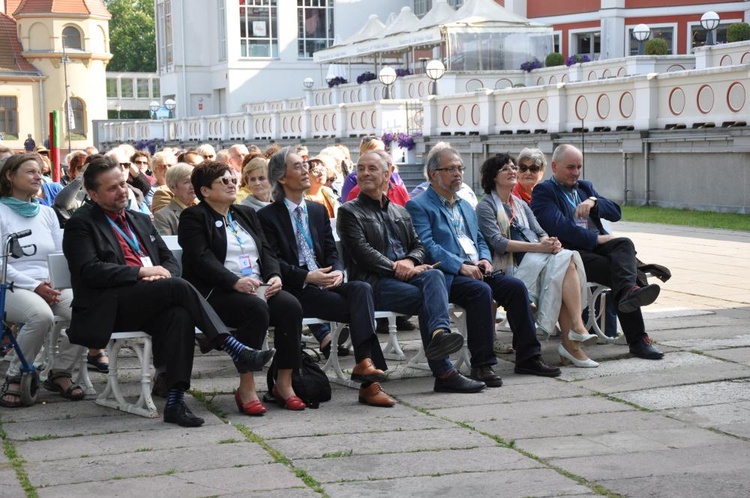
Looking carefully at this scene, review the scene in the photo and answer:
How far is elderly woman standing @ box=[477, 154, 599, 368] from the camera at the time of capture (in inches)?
331

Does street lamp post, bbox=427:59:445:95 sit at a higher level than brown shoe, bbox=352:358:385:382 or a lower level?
higher

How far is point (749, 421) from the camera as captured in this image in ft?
21.7

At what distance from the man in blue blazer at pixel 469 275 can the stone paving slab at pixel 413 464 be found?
1.63 m

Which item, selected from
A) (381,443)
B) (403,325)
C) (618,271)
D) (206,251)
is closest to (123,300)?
(206,251)

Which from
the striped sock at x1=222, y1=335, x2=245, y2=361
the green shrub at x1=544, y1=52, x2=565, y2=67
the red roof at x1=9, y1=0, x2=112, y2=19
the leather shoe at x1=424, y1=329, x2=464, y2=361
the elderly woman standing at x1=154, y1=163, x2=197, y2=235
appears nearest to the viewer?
the striped sock at x1=222, y1=335, x2=245, y2=361

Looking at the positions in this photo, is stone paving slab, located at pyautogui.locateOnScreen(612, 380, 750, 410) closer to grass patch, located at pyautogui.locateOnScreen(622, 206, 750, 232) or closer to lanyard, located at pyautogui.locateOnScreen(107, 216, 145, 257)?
lanyard, located at pyautogui.locateOnScreen(107, 216, 145, 257)

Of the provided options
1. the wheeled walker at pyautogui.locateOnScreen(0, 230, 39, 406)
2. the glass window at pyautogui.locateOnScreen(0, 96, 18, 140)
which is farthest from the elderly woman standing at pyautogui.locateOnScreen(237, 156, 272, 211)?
the glass window at pyautogui.locateOnScreen(0, 96, 18, 140)

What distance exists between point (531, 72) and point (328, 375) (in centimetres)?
3500

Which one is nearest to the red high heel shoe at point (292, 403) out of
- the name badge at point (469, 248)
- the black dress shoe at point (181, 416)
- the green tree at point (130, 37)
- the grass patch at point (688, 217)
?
the black dress shoe at point (181, 416)

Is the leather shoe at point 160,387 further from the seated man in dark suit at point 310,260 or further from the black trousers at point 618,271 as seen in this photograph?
the black trousers at point 618,271

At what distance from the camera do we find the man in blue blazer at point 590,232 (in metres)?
8.69

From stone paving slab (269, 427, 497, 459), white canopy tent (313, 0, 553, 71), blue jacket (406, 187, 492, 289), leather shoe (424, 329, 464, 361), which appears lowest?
stone paving slab (269, 427, 497, 459)

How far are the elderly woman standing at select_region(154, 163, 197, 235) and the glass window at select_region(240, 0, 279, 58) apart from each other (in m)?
59.2

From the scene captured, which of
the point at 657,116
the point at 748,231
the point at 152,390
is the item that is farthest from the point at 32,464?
the point at 657,116
